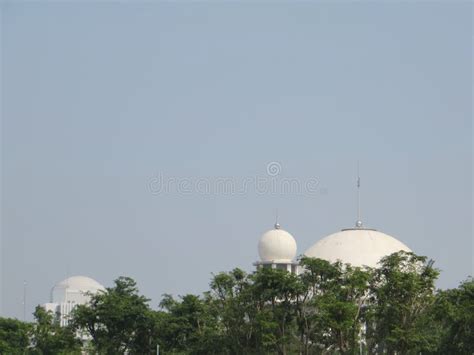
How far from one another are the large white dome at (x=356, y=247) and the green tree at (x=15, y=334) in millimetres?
39964

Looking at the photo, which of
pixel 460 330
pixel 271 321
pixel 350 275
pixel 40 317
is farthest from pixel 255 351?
pixel 40 317

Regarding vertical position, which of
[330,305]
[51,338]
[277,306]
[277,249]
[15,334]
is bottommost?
[51,338]

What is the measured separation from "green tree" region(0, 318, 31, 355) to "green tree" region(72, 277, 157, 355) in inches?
139

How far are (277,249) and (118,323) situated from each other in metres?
42.2

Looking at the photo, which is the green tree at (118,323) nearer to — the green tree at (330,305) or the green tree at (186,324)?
the green tree at (186,324)

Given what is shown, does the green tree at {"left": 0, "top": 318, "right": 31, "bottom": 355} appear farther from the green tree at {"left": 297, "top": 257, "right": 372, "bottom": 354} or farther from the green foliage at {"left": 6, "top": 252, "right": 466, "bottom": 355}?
the green tree at {"left": 297, "top": 257, "right": 372, "bottom": 354}

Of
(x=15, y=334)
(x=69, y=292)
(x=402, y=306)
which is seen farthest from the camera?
(x=69, y=292)

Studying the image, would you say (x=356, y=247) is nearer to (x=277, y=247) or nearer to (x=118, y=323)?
(x=277, y=247)

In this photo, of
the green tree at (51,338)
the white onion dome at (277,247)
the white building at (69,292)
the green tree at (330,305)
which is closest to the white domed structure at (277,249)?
the white onion dome at (277,247)

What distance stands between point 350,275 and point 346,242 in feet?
149

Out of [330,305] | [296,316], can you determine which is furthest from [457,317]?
[296,316]

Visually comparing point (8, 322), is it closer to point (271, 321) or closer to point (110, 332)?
point (110, 332)

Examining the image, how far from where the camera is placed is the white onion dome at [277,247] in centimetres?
10288

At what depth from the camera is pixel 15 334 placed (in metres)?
64.2
